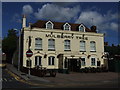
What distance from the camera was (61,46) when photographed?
121ft

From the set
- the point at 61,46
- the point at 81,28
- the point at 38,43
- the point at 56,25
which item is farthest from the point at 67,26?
the point at 38,43

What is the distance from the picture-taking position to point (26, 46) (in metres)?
34.9

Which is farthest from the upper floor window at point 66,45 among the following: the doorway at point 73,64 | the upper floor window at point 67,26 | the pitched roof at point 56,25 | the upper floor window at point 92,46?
the upper floor window at point 92,46

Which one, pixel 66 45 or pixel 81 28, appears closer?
pixel 66 45

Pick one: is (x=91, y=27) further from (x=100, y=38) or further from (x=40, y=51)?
(x=40, y=51)

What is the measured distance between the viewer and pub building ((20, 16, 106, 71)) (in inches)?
1374

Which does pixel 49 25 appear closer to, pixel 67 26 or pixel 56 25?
pixel 56 25

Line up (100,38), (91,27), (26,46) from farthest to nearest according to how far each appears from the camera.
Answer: (91,27)
(100,38)
(26,46)

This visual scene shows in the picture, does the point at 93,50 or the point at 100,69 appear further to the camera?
the point at 93,50

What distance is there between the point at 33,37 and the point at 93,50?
512 inches

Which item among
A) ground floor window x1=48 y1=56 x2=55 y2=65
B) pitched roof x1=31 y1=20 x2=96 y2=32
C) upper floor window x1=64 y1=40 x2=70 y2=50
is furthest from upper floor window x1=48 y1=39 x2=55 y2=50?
pitched roof x1=31 y1=20 x2=96 y2=32

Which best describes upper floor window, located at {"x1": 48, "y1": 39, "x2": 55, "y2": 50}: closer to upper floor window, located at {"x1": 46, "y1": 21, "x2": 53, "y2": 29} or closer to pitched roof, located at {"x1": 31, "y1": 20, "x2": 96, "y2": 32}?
upper floor window, located at {"x1": 46, "y1": 21, "x2": 53, "y2": 29}

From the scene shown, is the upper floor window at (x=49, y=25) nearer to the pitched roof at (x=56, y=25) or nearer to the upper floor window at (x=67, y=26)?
the pitched roof at (x=56, y=25)

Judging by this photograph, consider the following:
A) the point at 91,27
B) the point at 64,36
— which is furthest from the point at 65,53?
the point at 91,27
